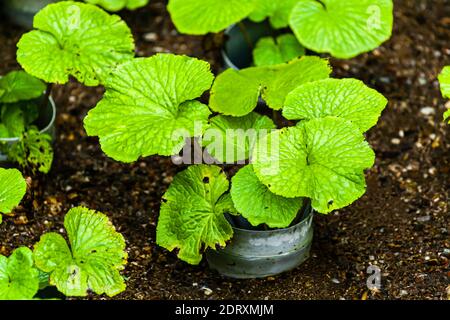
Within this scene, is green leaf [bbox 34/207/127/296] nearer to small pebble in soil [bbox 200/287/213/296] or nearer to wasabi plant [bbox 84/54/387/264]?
wasabi plant [bbox 84/54/387/264]

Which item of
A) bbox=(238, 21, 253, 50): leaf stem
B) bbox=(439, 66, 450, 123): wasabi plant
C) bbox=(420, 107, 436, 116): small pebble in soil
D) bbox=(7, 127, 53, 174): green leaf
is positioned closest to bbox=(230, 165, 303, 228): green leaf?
bbox=(439, 66, 450, 123): wasabi plant

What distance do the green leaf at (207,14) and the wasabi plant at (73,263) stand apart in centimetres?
81

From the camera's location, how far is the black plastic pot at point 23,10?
10.8 feet

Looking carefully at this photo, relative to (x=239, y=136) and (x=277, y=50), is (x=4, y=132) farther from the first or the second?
(x=277, y=50)

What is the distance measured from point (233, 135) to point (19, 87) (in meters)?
0.80

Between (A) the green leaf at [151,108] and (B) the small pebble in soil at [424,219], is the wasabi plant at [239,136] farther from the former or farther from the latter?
(B) the small pebble in soil at [424,219]

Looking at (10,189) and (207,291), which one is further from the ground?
(10,189)

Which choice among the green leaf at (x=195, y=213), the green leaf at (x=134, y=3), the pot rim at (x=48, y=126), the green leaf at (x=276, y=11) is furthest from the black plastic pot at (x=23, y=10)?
the green leaf at (x=195, y=213)

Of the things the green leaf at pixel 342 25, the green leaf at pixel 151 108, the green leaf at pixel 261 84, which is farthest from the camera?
the green leaf at pixel 342 25

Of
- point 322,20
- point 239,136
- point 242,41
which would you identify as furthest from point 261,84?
point 242,41

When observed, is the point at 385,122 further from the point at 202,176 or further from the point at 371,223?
the point at 202,176

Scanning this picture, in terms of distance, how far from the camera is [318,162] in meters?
2.26
